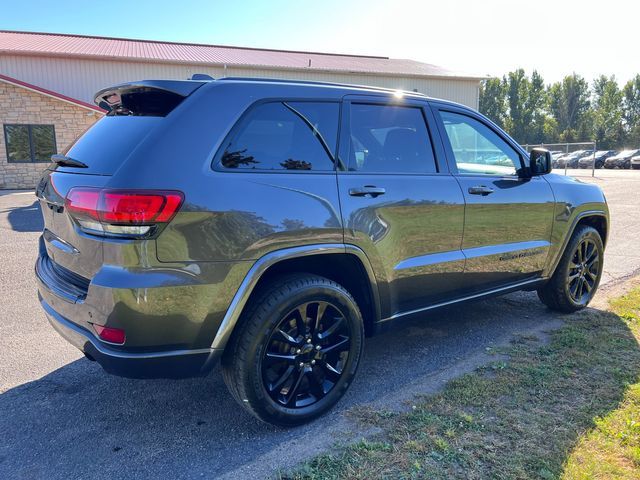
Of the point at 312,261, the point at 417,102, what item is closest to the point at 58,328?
the point at 312,261

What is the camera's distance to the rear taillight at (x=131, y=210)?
89.4 inches

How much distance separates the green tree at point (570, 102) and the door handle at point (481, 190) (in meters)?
76.9

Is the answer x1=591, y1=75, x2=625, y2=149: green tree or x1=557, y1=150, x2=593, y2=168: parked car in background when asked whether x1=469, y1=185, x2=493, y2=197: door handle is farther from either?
x1=591, y1=75, x2=625, y2=149: green tree

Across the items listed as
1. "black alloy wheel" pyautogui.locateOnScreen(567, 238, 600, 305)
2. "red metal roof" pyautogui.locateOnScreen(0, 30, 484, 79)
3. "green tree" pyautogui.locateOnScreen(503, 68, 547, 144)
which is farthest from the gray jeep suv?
"green tree" pyautogui.locateOnScreen(503, 68, 547, 144)

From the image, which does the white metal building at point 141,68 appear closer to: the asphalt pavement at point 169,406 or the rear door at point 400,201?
the asphalt pavement at point 169,406

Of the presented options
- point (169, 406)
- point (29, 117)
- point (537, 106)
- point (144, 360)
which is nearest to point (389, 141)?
point (144, 360)

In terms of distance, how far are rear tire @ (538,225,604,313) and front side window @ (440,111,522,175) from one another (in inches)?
42.5

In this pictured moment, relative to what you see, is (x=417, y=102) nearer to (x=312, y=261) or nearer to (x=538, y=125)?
(x=312, y=261)

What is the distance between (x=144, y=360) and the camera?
7.86 feet

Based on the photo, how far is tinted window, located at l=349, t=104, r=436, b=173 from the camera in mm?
3168

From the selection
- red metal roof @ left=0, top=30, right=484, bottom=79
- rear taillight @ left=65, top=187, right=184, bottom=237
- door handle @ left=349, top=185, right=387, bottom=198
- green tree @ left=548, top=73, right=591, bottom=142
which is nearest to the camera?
rear taillight @ left=65, top=187, right=184, bottom=237

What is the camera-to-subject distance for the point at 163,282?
2320 millimetres

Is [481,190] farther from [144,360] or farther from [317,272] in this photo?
[144,360]

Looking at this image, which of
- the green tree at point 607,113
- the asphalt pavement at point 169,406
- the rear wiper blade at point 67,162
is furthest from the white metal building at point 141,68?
the green tree at point 607,113
